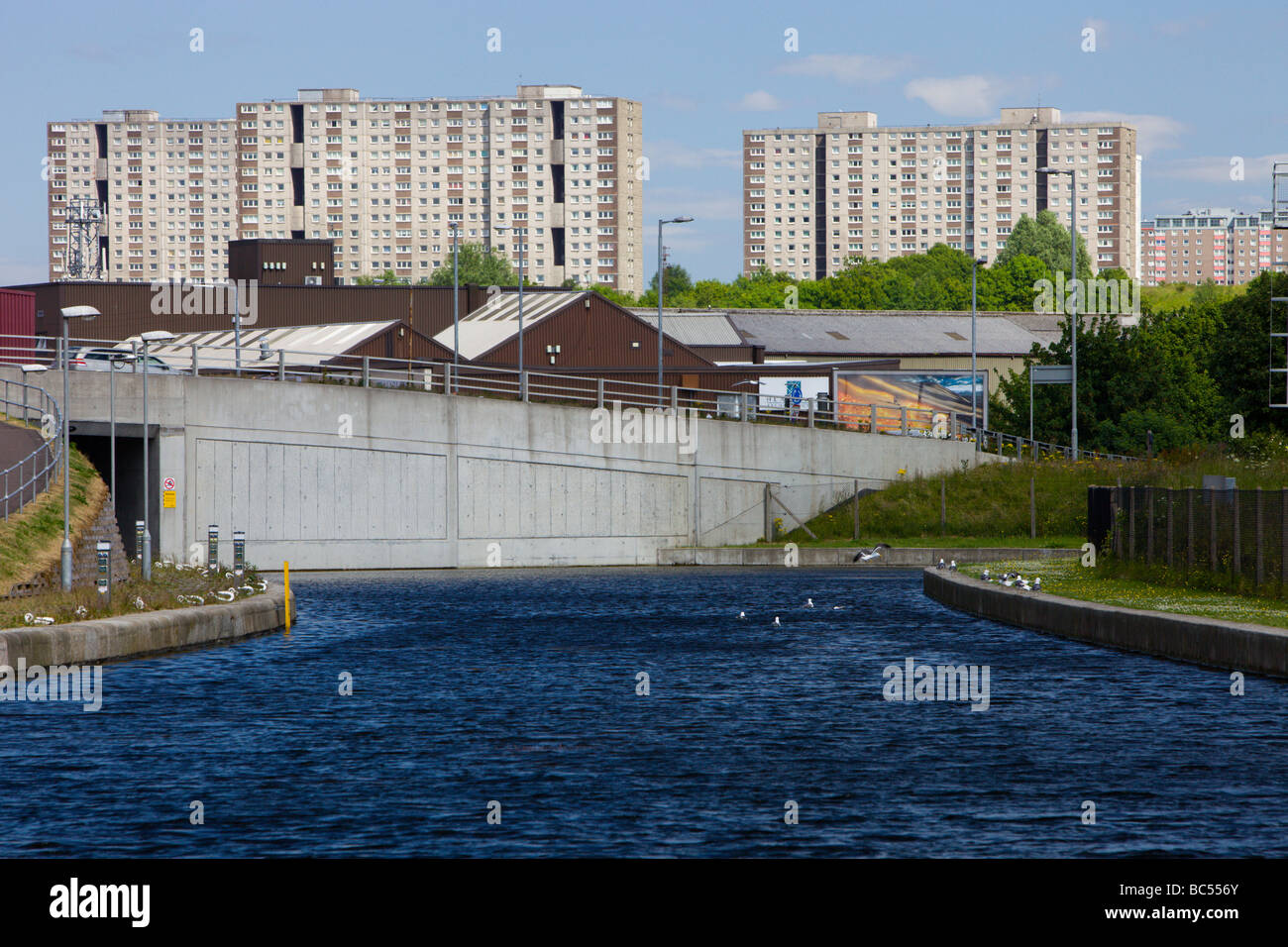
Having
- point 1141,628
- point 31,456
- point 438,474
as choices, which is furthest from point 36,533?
point 438,474

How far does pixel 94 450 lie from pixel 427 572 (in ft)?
33.7

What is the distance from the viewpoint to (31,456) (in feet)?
105

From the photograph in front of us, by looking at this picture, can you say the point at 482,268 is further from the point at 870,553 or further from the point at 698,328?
the point at 870,553

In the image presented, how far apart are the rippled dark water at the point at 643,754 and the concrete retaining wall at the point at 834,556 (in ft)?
70.2

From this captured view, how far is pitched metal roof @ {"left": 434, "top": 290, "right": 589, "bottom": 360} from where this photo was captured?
7575 centimetres

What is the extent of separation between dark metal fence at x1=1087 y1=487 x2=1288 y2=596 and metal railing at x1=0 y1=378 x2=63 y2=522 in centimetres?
2061

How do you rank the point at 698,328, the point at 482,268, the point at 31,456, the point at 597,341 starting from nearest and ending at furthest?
the point at 31,456 → the point at 597,341 → the point at 698,328 → the point at 482,268

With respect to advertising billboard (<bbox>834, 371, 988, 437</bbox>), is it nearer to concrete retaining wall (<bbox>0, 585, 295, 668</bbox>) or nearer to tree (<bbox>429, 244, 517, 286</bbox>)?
concrete retaining wall (<bbox>0, 585, 295, 668</bbox>)

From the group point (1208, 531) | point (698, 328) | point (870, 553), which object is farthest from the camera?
point (698, 328)

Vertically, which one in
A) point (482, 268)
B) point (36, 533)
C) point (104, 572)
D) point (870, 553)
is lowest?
point (870, 553)

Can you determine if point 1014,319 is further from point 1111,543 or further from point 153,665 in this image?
point 153,665

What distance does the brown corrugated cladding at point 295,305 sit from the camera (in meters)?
89.1

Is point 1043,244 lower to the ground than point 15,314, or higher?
higher

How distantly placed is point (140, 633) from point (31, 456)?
9.73 meters
